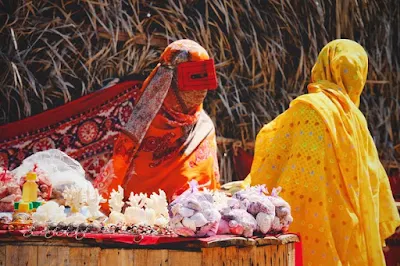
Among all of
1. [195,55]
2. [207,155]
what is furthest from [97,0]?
[207,155]

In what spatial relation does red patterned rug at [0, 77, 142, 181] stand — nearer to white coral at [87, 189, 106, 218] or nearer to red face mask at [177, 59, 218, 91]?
red face mask at [177, 59, 218, 91]

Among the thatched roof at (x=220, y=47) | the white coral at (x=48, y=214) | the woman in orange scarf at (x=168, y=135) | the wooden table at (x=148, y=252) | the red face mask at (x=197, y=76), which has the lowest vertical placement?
the wooden table at (x=148, y=252)

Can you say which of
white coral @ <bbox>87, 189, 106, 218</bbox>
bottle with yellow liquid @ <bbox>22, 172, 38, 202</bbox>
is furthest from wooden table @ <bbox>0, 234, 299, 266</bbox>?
bottle with yellow liquid @ <bbox>22, 172, 38, 202</bbox>

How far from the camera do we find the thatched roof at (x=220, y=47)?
7160 mm

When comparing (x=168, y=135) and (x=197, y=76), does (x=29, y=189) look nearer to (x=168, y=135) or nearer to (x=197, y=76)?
(x=168, y=135)

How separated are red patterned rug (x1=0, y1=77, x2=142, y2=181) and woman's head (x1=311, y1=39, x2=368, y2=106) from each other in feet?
5.19

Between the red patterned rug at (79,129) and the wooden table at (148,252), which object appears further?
the red patterned rug at (79,129)

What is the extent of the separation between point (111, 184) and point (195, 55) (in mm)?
1174

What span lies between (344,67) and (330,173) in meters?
0.92

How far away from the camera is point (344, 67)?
6582mm

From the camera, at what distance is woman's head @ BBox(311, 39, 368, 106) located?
6.59 m

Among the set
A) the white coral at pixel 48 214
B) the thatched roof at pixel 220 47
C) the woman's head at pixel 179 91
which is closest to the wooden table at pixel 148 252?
the white coral at pixel 48 214

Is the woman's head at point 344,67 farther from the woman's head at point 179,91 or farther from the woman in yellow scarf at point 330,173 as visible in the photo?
the woman's head at point 179,91

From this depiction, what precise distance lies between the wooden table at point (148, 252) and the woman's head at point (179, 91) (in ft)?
7.33
